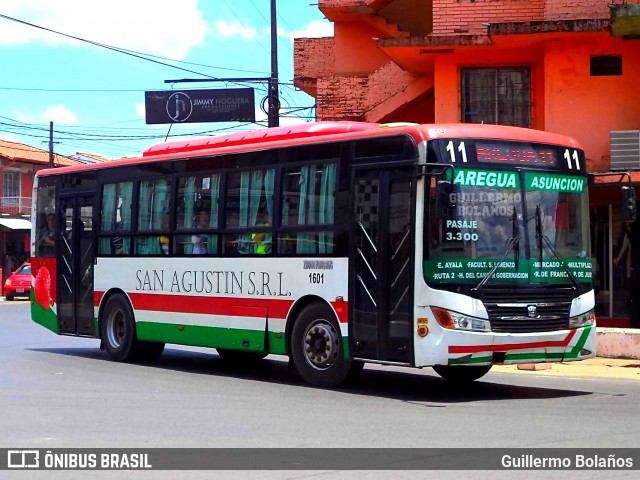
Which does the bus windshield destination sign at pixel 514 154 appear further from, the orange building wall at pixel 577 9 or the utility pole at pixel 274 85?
the utility pole at pixel 274 85

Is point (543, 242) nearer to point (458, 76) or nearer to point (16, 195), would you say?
point (458, 76)

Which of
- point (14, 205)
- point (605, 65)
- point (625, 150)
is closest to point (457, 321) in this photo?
point (625, 150)

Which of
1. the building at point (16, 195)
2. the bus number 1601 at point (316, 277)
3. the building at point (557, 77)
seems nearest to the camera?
the bus number 1601 at point (316, 277)

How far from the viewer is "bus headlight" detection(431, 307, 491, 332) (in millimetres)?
12062

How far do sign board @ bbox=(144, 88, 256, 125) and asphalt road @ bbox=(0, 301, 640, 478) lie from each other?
1991cm

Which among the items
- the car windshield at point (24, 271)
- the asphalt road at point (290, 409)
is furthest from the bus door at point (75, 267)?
the car windshield at point (24, 271)

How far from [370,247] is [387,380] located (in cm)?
287

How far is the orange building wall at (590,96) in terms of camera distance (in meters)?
23.5

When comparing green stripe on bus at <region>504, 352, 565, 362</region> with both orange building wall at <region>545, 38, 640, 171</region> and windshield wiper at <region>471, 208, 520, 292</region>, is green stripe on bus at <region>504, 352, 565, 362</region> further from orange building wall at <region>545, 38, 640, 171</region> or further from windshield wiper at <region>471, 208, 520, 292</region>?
orange building wall at <region>545, 38, 640, 171</region>

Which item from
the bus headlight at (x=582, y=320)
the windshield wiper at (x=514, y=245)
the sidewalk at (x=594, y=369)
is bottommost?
the sidewalk at (x=594, y=369)

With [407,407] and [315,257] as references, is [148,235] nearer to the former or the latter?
[315,257]

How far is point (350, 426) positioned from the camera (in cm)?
1050

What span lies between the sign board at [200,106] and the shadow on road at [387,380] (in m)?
17.8

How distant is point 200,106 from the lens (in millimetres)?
37125
